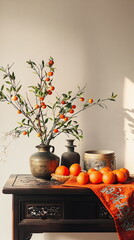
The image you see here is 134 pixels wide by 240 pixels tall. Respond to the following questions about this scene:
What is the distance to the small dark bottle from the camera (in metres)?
2.42

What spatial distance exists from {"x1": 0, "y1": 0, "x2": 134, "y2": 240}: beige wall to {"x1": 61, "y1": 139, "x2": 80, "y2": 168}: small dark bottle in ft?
0.67

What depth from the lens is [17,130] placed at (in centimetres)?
260

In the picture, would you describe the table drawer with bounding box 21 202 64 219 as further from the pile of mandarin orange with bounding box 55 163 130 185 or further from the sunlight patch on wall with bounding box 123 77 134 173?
the sunlight patch on wall with bounding box 123 77 134 173

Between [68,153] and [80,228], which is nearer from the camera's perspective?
[80,228]

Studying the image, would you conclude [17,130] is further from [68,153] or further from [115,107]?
[115,107]

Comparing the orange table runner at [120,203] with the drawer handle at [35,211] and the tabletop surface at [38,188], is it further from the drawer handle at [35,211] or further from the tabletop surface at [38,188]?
the drawer handle at [35,211]

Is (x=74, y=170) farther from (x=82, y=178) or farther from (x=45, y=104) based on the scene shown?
(x=45, y=104)

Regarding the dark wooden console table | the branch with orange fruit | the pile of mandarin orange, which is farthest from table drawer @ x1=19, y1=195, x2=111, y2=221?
the branch with orange fruit

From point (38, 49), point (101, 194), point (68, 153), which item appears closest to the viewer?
point (101, 194)

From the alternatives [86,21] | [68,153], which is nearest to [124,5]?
[86,21]

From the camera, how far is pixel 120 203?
199 cm

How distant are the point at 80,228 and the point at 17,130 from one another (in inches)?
35.3

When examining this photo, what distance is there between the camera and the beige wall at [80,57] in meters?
2.63

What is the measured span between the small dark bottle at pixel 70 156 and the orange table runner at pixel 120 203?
0.37m
